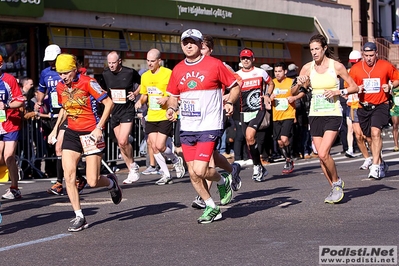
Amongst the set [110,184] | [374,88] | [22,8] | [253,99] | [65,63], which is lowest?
[110,184]

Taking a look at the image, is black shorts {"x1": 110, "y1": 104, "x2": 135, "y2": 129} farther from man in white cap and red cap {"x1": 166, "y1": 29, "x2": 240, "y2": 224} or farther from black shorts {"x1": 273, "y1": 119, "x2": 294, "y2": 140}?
man in white cap and red cap {"x1": 166, "y1": 29, "x2": 240, "y2": 224}

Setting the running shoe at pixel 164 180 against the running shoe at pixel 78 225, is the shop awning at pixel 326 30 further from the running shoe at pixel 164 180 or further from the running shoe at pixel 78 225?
the running shoe at pixel 78 225

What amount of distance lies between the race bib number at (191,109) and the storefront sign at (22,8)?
12.7 meters

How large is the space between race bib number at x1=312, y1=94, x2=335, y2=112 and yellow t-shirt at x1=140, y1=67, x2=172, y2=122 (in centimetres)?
383

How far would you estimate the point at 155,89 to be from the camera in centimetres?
1425

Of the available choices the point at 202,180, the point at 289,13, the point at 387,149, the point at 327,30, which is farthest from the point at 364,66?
the point at 327,30

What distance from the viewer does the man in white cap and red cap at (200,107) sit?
9.32 m

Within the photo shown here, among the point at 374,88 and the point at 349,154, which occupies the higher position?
the point at 374,88

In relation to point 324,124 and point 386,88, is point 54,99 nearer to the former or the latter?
point 324,124

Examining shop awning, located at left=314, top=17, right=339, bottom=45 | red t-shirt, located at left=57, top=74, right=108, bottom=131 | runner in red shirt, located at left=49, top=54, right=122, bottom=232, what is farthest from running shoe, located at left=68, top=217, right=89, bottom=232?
shop awning, located at left=314, top=17, right=339, bottom=45

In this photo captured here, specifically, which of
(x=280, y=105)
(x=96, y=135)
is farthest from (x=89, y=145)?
(x=280, y=105)

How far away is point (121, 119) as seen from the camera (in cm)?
1441

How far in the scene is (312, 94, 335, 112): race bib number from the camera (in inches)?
427

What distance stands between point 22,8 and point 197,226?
13.9m
